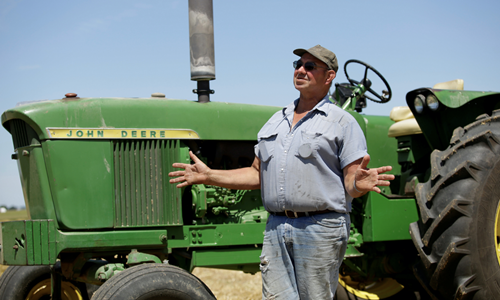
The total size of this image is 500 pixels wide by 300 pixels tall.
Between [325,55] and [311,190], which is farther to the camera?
[325,55]

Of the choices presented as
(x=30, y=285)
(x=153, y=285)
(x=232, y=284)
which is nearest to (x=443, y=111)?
(x=153, y=285)

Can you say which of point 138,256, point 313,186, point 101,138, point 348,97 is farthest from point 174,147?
point 348,97

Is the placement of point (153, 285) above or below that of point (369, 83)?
below

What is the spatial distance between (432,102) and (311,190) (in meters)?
2.12

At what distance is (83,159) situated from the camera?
3.64 m

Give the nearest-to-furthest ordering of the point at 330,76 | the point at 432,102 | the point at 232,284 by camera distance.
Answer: the point at 330,76 < the point at 432,102 < the point at 232,284

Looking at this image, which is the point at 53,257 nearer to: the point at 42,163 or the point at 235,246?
the point at 42,163

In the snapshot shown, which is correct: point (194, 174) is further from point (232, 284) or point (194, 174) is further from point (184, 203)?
point (232, 284)

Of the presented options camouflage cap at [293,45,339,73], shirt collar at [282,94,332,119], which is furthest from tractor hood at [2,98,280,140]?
camouflage cap at [293,45,339,73]

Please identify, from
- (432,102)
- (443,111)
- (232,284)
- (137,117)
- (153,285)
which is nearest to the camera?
(153,285)

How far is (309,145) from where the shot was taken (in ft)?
8.36

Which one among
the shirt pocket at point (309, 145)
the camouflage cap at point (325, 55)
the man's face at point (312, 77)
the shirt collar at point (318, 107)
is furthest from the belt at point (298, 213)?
the camouflage cap at point (325, 55)

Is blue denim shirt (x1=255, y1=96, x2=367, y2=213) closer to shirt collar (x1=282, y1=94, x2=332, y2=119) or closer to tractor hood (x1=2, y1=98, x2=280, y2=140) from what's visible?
shirt collar (x1=282, y1=94, x2=332, y2=119)

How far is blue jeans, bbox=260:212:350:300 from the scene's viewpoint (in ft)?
8.19
